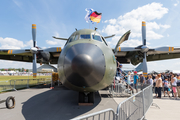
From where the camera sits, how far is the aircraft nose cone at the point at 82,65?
371 centimetres

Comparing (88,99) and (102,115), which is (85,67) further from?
(88,99)

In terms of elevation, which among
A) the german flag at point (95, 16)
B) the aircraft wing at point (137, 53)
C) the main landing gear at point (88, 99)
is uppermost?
the german flag at point (95, 16)

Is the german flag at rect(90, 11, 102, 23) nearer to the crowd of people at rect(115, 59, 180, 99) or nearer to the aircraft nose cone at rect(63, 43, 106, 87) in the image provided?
the crowd of people at rect(115, 59, 180, 99)

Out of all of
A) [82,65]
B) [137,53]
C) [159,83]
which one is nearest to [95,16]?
[137,53]

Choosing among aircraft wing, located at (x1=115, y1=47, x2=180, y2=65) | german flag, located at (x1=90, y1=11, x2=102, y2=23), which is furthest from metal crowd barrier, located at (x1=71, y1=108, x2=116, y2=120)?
aircraft wing, located at (x1=115, y1=47, x2=180, y2=65)

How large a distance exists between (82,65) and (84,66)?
2.8 inches

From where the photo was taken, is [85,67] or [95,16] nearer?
[85,67]

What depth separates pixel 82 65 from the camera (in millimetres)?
3701

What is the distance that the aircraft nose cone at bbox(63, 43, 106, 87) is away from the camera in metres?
3.74

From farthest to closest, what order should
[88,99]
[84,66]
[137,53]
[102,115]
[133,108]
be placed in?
[137,53], [88,99], [133,108], [84,66], [102,115]

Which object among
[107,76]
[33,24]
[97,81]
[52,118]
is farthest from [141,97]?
[33,24]

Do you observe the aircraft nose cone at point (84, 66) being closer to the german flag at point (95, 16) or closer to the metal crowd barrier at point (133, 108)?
the metal crowd barrier at point (133, 108)

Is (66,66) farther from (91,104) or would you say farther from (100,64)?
(91,104)

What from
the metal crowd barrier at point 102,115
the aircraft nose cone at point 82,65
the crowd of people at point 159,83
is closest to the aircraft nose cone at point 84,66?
the aircraft nose cone at point 82,65
